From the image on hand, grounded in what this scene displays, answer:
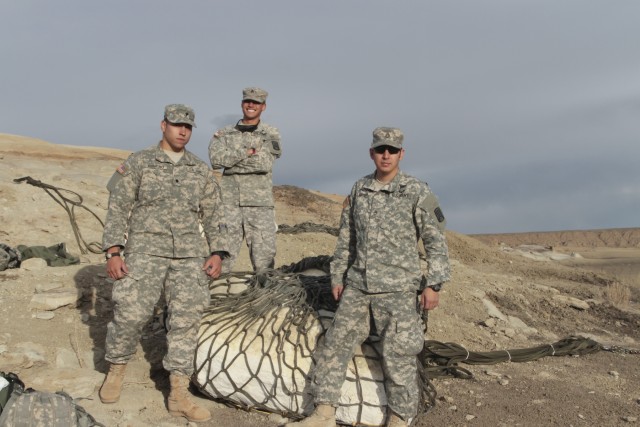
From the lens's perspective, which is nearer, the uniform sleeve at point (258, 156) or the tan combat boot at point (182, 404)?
the tan combat boot at point (182, 404)

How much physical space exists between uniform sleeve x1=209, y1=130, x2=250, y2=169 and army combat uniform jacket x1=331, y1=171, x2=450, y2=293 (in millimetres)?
1686

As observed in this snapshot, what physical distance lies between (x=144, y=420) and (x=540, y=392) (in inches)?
106

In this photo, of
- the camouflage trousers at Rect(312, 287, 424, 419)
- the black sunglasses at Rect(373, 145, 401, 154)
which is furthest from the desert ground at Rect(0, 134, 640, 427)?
the black sunglasses at Rect(373, 145, 401, 154)

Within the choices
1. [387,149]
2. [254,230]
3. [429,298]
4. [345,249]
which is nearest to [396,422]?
[429,298]

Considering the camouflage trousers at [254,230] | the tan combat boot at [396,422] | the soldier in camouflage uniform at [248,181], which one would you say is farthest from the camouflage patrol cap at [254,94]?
the tan combat boot at [396,422]

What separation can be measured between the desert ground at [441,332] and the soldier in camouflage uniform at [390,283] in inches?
18.1

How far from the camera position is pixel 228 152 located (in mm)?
5016

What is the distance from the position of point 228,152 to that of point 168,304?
1593 mm

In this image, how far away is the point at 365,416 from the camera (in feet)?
12.0

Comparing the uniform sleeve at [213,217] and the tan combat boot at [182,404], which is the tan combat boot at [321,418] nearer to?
the tan combat boot at [182,404]

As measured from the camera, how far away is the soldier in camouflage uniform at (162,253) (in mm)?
3713

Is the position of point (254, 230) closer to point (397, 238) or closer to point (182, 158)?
point (182, 158)

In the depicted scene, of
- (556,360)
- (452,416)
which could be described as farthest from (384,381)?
(556,360)

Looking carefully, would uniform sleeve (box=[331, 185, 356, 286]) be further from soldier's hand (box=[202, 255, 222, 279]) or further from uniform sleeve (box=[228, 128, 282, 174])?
uniform sleeve (box=[228, 128, 282, 174])
